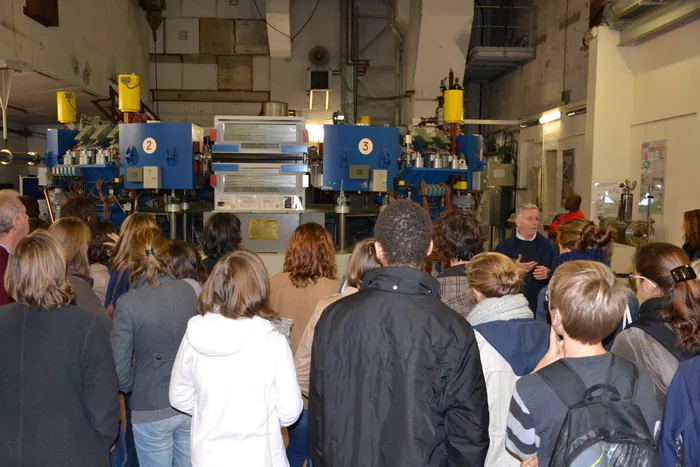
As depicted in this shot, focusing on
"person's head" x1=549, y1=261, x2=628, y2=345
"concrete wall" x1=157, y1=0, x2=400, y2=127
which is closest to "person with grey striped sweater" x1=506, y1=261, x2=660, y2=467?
"person's head" x1=549, y1=261, x2=628, y2=345

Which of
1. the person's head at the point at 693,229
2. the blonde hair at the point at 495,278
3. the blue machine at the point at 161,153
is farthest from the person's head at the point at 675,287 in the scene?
the blue machine at the point at 161,153

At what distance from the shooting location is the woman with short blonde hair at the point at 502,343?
6.16 feet

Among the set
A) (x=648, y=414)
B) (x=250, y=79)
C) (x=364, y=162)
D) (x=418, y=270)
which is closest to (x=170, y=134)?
(x=364, y=162)

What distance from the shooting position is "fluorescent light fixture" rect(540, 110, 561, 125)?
346 inches

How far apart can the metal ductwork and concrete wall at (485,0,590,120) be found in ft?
5.65

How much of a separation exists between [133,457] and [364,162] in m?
3.25

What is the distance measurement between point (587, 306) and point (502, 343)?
0.40m

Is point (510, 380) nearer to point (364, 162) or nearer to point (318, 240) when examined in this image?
point (318, 240)

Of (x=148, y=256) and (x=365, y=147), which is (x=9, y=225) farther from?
(x=365, y=147)

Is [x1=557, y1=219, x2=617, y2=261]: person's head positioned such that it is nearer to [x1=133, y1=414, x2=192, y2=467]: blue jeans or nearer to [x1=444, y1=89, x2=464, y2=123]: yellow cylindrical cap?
[x1=133, y1=414, x2=192, y2=467]: blue jeans

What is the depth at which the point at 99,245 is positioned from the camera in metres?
3.09

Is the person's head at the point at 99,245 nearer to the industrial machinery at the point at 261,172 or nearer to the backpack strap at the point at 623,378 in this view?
the industrial machinery at the point at 261,172

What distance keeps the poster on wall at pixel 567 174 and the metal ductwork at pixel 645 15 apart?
7.42ft

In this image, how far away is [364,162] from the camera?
17.7 ft
